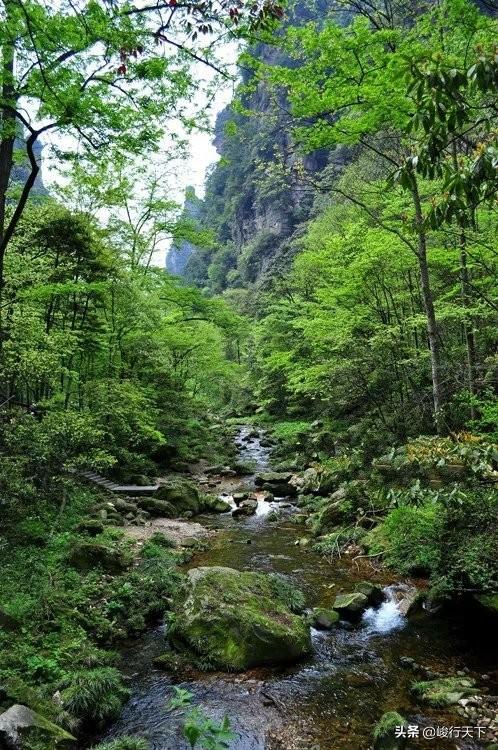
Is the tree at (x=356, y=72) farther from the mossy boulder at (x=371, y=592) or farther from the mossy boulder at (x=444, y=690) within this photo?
the mossy boulder at (x=444, y=690)

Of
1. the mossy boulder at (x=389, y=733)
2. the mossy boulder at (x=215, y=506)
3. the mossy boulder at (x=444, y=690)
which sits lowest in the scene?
the mossy boulder at (x=215, y=506)

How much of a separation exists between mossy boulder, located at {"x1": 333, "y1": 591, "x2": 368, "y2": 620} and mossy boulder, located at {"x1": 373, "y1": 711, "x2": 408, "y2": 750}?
2777mm

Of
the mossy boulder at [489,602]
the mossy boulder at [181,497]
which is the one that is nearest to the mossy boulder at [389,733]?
the mossy boulder at [489,602]

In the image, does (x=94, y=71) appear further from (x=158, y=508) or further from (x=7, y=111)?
(x=158, y=508)

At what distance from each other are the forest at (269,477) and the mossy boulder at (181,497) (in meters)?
0.08

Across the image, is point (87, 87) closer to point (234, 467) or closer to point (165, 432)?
point (165, 432)

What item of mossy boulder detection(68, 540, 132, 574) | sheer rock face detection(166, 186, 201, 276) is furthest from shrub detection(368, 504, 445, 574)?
sheer rock face detection(166, 186, 201, 276)

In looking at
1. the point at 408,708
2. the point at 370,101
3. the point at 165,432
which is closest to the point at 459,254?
the point at 370,101

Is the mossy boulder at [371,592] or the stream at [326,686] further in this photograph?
the mossy boulder at [371,592]

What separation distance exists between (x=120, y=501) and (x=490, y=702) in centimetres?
1087

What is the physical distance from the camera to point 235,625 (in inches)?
259

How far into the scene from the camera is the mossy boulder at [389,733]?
4.68 metres

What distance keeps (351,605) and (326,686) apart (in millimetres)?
2005

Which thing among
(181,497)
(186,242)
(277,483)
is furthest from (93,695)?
(186,242)
